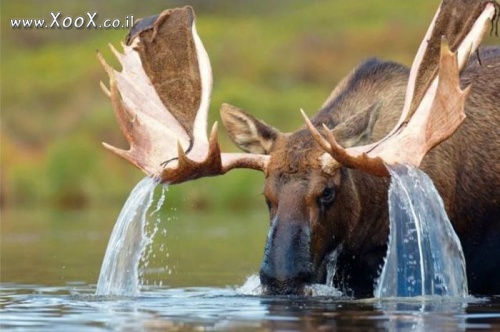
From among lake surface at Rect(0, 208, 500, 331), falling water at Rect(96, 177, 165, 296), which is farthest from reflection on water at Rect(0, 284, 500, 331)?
Answer: falling water at Rect(96, 177, 165, 296)

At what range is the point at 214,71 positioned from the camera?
55.8 metres

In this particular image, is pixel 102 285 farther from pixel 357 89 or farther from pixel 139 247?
pixel 357 89

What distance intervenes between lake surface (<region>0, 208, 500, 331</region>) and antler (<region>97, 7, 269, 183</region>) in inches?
38.5

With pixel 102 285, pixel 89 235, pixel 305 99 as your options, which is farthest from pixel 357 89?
pixel 305 99

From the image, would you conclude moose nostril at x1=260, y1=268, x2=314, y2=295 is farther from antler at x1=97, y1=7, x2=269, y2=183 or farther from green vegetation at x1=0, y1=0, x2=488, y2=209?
green vegetation at x1=0, y1=0, x2=488, y2=209

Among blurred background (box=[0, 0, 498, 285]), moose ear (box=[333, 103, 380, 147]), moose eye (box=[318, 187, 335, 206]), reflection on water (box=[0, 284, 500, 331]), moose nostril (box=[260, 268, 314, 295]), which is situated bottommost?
reflection on water (box=[0, 284, 500, 331])

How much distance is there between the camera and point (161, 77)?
13.9 m

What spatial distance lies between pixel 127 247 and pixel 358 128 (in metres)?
2.22

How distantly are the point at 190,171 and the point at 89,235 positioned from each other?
11.5 m

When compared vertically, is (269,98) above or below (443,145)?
above

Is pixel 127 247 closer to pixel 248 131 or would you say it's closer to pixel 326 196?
pixel 248 131

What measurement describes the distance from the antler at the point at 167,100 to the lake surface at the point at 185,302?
3.21 ft

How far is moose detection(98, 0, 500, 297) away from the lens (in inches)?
473

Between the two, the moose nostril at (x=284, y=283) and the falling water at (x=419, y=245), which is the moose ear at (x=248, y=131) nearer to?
the falling water at (x=419, y=245)
